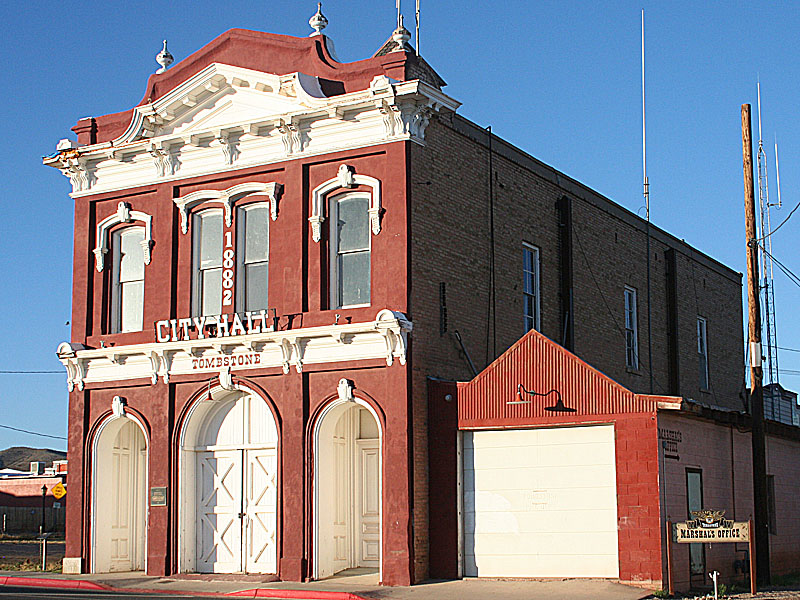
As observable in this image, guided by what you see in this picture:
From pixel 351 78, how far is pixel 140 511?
10.5 m

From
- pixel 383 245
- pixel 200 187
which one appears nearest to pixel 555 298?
pixel 383 245

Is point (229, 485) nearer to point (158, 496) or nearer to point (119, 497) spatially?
point (158, 496)

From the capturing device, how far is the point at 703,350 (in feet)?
118

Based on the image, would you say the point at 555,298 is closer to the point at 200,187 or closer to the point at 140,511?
the point at 200,187

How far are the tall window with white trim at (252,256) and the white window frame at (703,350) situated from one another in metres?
17.2

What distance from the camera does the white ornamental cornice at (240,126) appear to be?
21812mm

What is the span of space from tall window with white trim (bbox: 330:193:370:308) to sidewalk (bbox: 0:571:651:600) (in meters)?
5.41

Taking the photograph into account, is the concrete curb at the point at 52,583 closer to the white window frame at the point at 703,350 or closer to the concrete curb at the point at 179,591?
the concrete curb at the point at 179,591

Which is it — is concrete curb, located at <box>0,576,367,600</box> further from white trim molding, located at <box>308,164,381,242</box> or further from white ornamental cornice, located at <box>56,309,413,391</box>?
white trim molding, located at <box>308,164,381,242</box>

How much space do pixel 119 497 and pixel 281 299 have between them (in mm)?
6112

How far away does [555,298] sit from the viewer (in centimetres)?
2700

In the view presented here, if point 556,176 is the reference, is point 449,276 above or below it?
below

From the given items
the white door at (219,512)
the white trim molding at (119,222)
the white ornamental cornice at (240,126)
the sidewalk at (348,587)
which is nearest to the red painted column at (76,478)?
the sidewalk at (348,587)

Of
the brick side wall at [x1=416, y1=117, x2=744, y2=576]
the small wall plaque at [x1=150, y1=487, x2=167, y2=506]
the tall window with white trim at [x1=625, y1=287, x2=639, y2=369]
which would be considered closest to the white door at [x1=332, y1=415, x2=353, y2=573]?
the brick side wall at [x1=416, y1=117, x2=744, y2=576]
